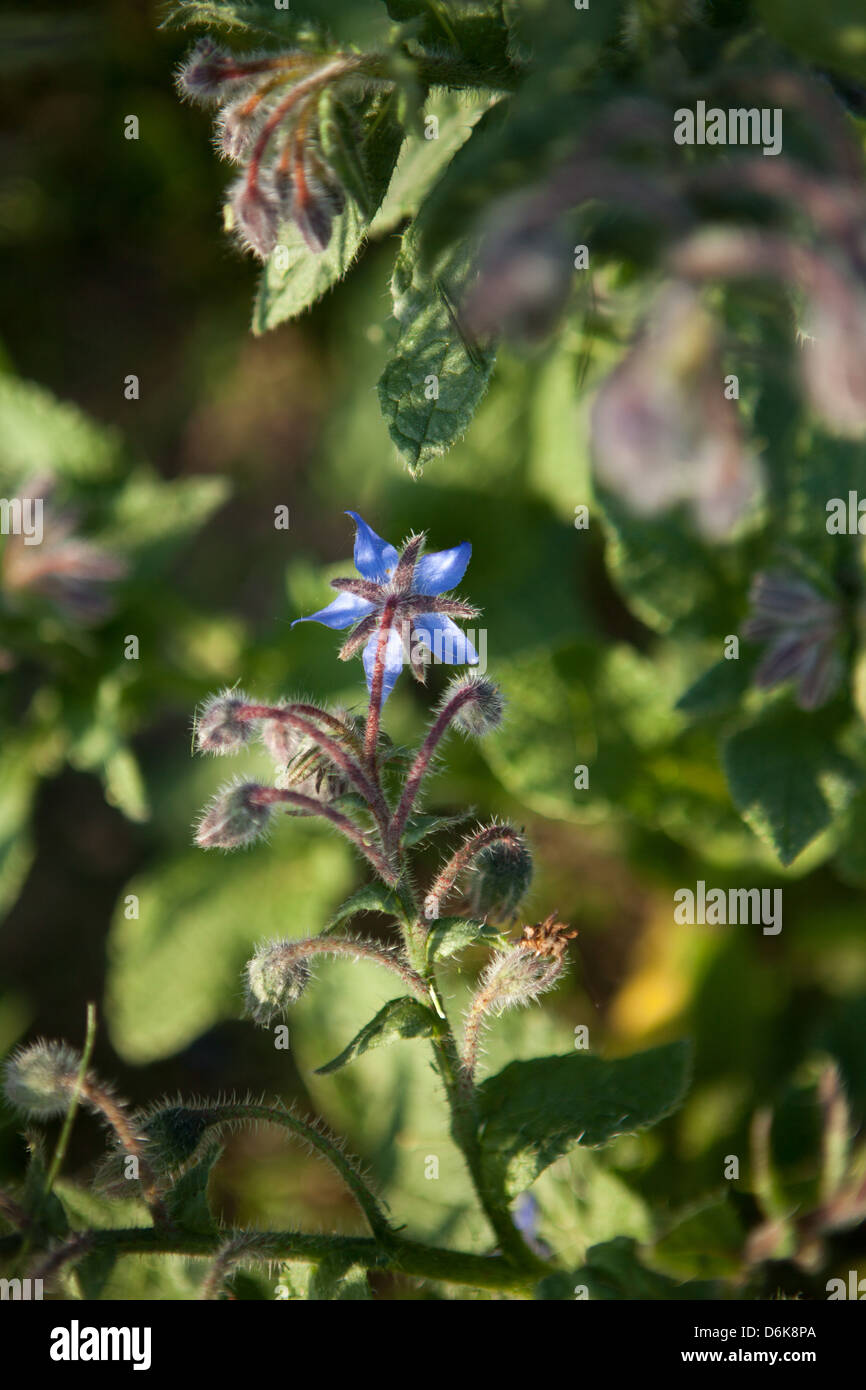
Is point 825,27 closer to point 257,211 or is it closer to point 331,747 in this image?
point 257,211

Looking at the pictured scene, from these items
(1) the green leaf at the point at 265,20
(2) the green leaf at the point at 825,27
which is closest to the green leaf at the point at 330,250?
(1) the green leaf at the point at 265,20

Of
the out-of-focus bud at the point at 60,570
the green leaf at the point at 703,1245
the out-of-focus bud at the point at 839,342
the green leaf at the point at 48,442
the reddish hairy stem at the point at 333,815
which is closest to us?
the out-of-focus bud at the point at 839,342

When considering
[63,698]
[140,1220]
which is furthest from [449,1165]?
[63,698]

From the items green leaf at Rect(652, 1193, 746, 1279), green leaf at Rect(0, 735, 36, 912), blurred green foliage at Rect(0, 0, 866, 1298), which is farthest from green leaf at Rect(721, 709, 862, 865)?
green leaf at Rect(0, 735, 36, 912)

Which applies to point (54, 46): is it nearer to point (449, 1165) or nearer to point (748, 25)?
point (748, 25)

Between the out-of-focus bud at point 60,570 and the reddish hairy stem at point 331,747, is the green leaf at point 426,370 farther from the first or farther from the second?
the out-of-focus bud at point 60,570

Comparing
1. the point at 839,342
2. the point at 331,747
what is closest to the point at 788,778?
the point at 331,747

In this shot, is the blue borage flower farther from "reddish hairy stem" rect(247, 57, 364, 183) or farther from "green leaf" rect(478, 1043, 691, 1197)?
"green leaf" rect(478, 1043, 691, 1197)
